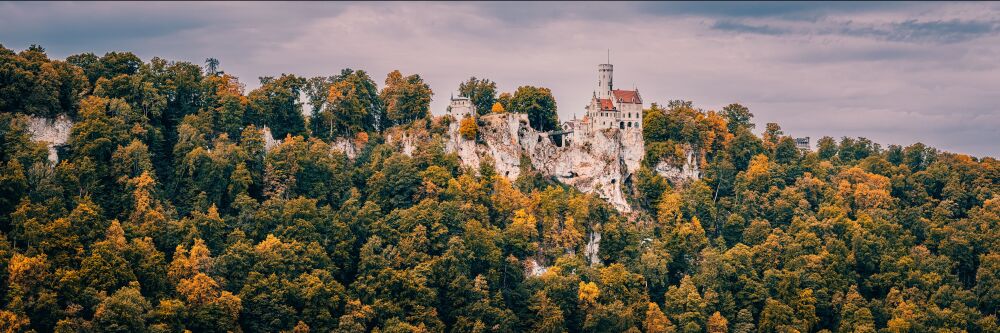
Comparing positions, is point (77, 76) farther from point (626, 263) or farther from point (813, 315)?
point (813, 315)

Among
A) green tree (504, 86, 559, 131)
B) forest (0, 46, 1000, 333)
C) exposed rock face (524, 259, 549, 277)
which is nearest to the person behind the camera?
forest (0, 46, 1000, 333)

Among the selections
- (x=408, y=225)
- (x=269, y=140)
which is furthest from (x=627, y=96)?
(x=269, y=140)

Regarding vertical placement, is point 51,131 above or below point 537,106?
below

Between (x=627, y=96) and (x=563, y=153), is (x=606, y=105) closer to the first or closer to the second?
(x=627, y=96)

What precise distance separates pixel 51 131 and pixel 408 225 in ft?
72.2

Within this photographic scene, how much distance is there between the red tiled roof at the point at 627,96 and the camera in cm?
9181

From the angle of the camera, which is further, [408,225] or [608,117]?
[608,117]

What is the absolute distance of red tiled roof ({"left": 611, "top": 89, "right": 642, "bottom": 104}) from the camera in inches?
3615

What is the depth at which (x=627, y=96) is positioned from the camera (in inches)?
3629

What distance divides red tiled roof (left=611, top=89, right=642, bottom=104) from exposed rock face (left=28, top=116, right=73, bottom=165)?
40391mm

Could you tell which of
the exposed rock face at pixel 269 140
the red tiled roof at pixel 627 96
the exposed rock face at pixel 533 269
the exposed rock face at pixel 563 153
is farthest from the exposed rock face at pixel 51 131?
the red tiled roof at pixel 627 96

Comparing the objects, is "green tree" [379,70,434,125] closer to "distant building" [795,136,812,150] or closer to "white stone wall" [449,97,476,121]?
"white stone wall" [449,97,476,121]

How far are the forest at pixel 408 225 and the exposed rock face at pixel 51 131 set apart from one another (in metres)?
0.54

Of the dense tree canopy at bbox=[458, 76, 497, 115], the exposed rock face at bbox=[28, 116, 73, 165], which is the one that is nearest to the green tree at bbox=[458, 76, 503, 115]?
the dense tree canopy at bbox=[458, 76, 497, 115]
